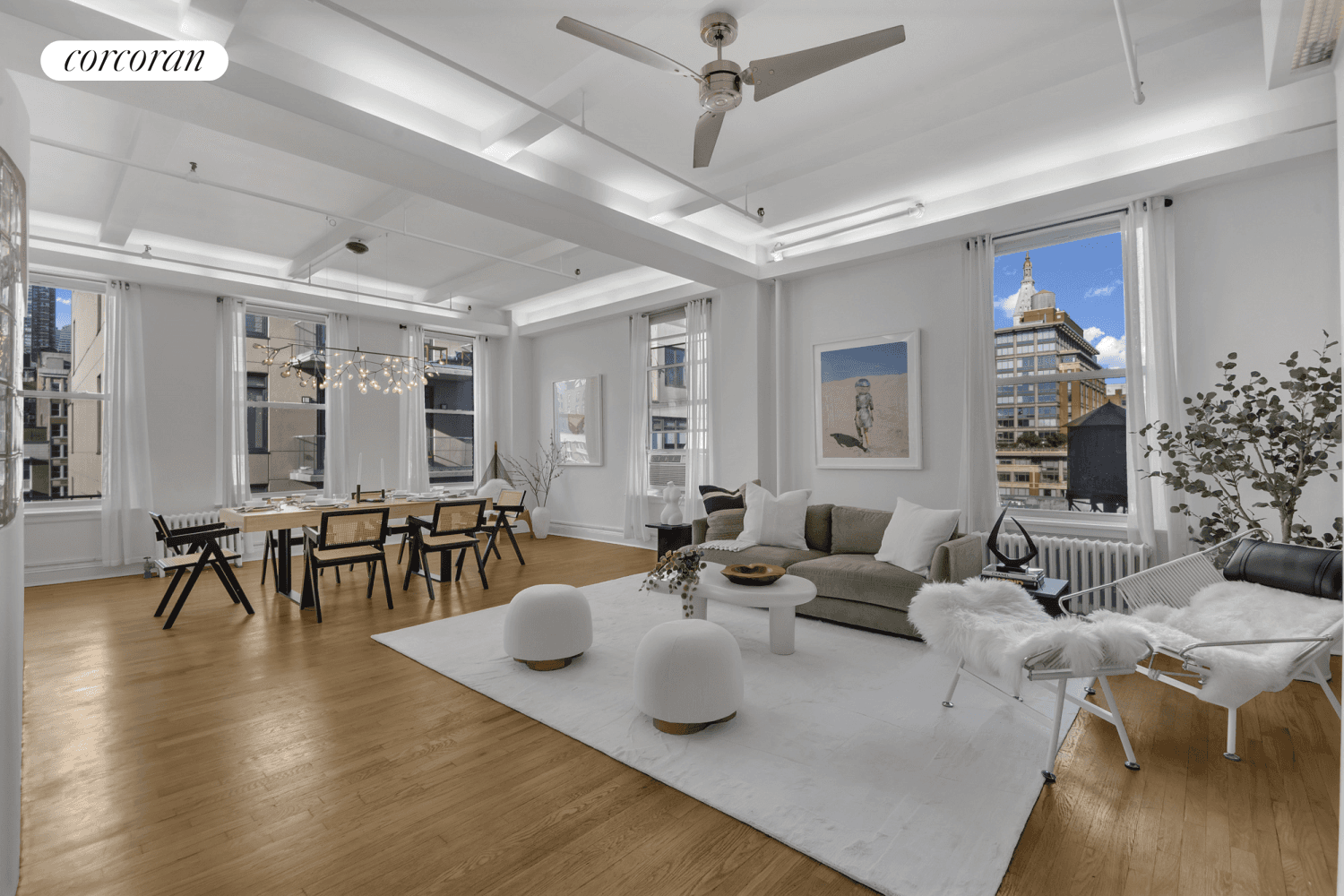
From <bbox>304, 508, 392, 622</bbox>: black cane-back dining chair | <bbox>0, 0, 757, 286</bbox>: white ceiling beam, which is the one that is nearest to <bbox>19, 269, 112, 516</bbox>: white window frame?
<bbox>304, 508, 392, 622</bbox>: black cane-back dining chair

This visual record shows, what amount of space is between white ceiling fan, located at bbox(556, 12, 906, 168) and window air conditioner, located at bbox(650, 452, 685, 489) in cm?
516

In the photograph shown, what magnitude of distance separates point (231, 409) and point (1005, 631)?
26.2ft

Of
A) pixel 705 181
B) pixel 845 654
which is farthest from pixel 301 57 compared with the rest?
pixel 845 654

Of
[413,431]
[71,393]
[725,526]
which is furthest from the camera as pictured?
[413,431]

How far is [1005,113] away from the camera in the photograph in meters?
4.22

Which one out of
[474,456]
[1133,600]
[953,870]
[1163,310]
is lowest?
A: [953,870]

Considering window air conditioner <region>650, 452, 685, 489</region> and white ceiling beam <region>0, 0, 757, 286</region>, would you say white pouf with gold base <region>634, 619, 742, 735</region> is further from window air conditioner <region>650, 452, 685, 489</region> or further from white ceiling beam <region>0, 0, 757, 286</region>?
window air conditioner <region>650, 452, 685, 489</region>

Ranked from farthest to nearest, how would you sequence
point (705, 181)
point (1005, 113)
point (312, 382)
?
point (312, 382)
point (705, 181)
point (1005, 113)

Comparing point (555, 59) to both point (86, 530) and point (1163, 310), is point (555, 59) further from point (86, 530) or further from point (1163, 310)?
point (86, 530)

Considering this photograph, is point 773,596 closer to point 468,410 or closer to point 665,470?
point 665,470

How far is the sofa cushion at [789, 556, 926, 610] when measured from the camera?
13.9 feet

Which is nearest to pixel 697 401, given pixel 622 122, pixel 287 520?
pixel 622 122

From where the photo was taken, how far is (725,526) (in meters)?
5.80

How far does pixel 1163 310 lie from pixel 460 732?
5.25 metres
